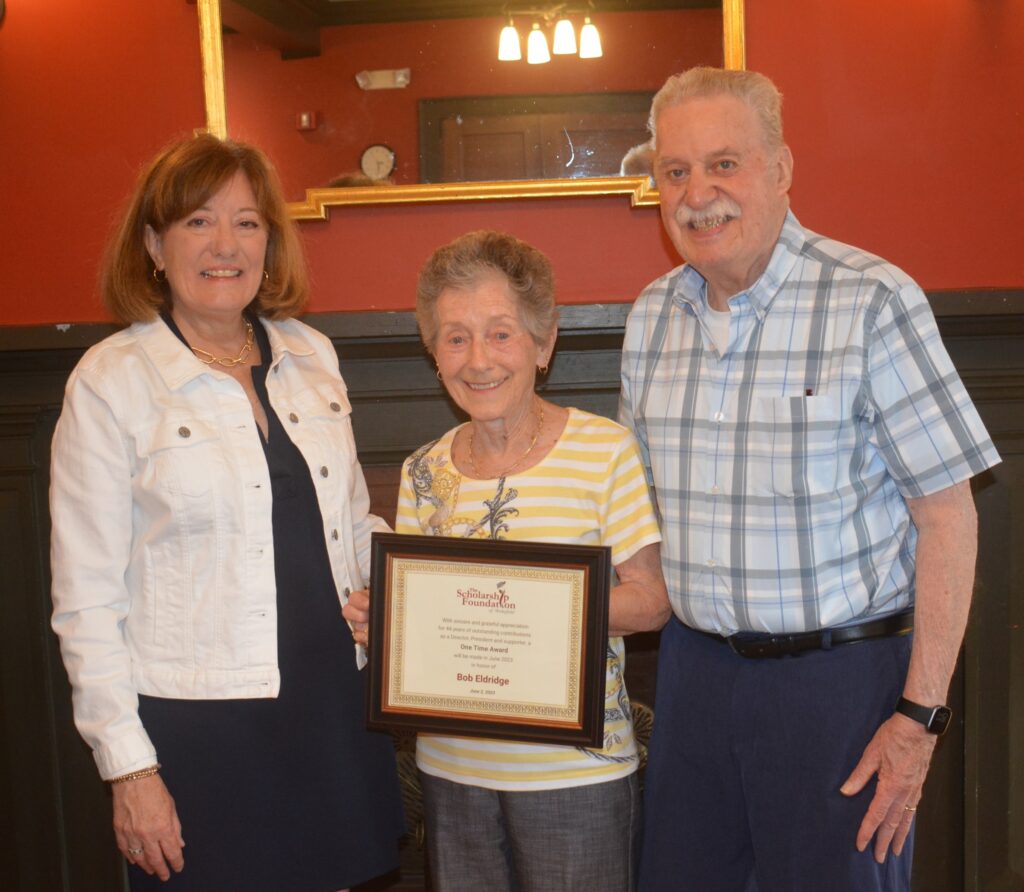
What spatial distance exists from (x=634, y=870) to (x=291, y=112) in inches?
78.7

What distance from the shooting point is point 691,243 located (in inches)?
67.9

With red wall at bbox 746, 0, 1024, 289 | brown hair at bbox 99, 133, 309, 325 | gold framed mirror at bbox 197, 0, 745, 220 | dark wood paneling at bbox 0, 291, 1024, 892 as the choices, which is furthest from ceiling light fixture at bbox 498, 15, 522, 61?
brown hair at bbox 99, 133, 309, 325

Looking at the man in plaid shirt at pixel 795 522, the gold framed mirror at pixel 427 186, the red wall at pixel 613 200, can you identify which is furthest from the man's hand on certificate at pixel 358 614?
the gold framed mirror at pixel 427 186

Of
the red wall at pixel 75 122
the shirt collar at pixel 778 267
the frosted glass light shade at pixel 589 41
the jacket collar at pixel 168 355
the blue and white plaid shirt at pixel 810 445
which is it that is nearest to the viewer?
the blue and white plaid shirt at pixel 810 445

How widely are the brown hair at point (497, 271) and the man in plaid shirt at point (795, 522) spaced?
0.84ft

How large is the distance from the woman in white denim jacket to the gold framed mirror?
702 mm

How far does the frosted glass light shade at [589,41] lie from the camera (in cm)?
254

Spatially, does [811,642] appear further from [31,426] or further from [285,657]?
[31,426]

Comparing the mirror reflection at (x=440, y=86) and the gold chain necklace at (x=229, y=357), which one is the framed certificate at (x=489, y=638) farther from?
Result: the mirror reflection at (x=440, y=86)

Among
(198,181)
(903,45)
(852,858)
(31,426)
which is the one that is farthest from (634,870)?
(903,45)

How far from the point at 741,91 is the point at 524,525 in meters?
0.83

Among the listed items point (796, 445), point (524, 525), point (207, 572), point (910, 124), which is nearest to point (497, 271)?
point (524, 525)

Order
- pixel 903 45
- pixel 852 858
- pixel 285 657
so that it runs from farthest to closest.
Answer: pixel 903 45, pixel 285 657, pixel 852 858

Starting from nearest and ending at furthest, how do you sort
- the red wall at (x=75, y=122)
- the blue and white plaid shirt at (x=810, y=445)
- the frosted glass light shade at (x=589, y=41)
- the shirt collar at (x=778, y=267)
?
the blue and white plaid shirt at (x=810, y=445), the shirt collar at (x=778, y=267), the frosted glass light shade at (x=589, y=41), the red wall at (x=75, y=122)
